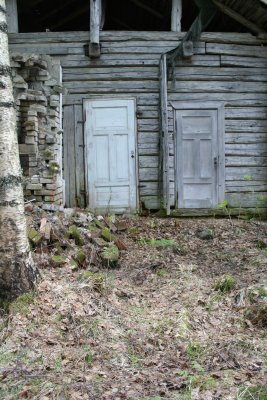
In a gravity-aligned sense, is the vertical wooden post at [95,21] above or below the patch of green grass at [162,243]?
above

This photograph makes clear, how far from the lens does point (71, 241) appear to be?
5.23 meters

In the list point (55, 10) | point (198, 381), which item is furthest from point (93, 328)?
point (55, 10)

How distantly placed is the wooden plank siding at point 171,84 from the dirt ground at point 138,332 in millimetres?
3012

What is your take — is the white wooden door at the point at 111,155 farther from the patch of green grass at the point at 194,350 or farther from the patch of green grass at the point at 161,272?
the patch of green grass at the point at 194,350

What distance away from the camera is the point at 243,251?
5.98 meters

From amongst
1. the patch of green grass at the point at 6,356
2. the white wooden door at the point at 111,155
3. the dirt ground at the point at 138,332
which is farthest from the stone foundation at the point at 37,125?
the patch of green grass at the point at 6,356

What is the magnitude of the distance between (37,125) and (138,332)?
14.7 feet

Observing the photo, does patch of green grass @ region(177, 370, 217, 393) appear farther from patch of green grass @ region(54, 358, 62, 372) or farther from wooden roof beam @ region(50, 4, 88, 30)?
wooden roof beam @ region(50, 4, 88, 30)

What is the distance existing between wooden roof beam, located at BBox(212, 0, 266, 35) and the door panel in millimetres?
1833

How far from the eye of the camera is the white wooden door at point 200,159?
816 centimetres

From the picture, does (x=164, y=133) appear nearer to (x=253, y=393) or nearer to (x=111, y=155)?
(x=111, y=155)

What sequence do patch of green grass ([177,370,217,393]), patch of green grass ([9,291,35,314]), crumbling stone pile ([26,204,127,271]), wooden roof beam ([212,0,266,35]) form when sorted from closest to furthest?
patch of green grass ([177,370,217,393]) → patch of green grass ([9,291,35,314]) → crumbling stone pile ([26,204,127,271]) → wooden roof beam ([212,0,266,35])

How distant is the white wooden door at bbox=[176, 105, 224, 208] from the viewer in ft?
26.8

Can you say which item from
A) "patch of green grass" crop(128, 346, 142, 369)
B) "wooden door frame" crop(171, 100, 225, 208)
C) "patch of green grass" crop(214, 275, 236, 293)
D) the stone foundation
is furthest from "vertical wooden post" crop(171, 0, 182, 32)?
"patch of green grass" crop(128, 346, 142, 369)
